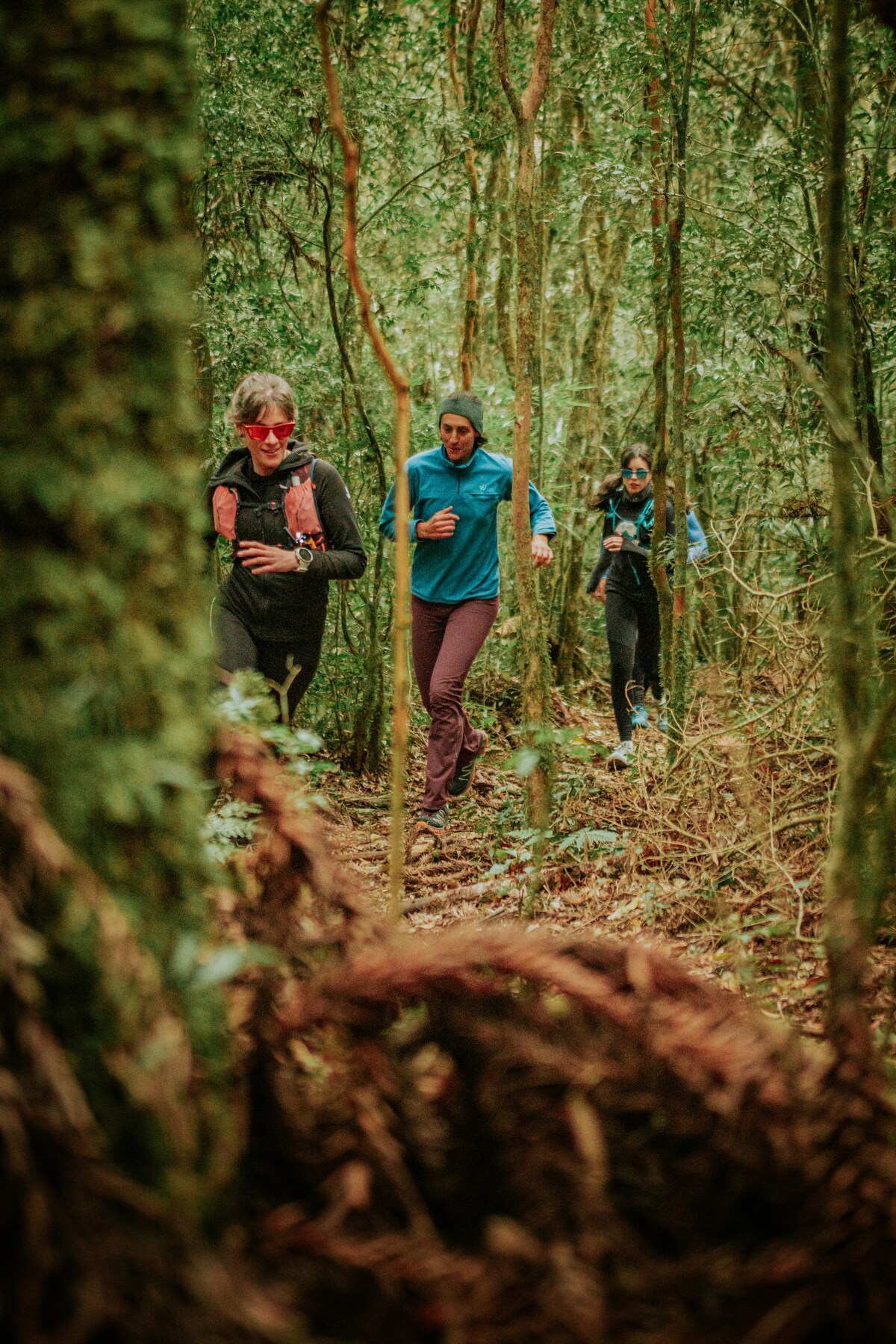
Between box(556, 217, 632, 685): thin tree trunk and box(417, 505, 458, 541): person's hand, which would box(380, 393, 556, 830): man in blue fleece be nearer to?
box(417, 505, 458, 541): person's hand

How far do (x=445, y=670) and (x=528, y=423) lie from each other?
2062mm

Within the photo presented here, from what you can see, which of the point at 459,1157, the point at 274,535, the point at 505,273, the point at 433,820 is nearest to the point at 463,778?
the point at 433,820

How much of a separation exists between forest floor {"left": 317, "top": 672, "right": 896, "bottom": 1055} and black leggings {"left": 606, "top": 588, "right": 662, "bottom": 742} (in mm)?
1224

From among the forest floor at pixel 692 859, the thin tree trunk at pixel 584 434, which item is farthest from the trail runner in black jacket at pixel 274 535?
the thin tree trunk at pixel 584 434

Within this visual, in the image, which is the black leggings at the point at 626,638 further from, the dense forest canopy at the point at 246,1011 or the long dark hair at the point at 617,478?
the dense forest canopy at the point at 246,1011

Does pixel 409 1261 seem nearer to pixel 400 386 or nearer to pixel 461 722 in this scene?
pixel 400 386

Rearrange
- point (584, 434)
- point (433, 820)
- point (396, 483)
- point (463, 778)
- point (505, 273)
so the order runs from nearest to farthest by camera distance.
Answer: point (396, 483) < point (433, 820) < point (463, 778) < point (505, 273) < point (584, 434)

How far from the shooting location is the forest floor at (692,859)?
354 centimetres

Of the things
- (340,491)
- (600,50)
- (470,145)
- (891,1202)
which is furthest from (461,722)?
(600,50)

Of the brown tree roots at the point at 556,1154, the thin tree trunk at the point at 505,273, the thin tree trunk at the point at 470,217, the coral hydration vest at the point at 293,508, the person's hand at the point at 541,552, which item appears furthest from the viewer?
the thin tree trunk at the point at 505,273

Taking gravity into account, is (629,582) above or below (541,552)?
below

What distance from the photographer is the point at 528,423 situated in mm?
4457

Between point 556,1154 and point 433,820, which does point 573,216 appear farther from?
point 556,1154

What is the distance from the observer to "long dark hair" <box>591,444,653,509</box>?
25.9 feet
